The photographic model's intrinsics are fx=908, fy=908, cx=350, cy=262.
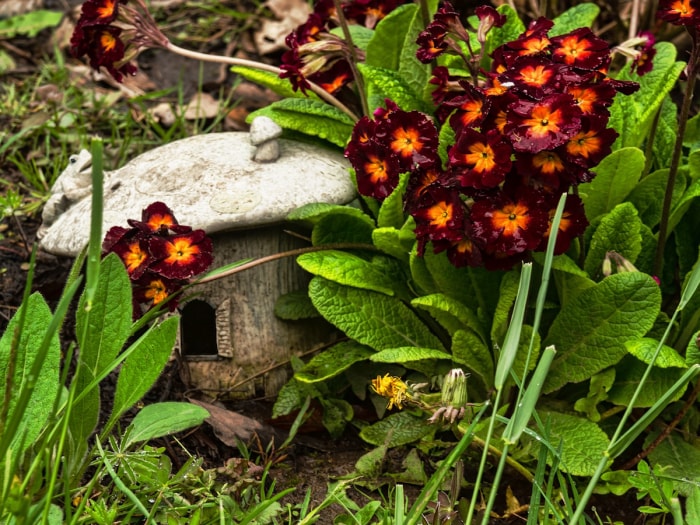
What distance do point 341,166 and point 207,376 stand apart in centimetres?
71

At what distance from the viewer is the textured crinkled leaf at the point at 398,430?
229cm

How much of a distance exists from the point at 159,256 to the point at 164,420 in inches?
16.9

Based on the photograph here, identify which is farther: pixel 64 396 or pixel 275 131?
pixel 275 131

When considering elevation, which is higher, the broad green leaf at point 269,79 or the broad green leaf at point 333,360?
the broad green leaf at point 269,79

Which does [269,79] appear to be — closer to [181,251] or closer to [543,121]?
[181,251]

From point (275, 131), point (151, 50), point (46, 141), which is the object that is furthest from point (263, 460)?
point (151, 50)

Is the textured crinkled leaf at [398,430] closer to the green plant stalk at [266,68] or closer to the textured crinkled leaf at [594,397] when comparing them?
the textured crinkled leaf at [594,397]

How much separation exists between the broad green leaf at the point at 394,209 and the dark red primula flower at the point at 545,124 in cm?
50

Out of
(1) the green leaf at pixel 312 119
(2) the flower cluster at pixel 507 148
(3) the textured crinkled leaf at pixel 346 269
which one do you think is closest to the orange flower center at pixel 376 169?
(2) the flower cluster at pixel 507 148

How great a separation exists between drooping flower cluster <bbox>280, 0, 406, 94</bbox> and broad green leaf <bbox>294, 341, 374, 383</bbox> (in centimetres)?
72

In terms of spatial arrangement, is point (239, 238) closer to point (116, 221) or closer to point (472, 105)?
point (116, 221)

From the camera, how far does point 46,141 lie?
3445mm

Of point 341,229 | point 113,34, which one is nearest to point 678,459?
point 341,229

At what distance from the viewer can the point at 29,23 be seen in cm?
436
